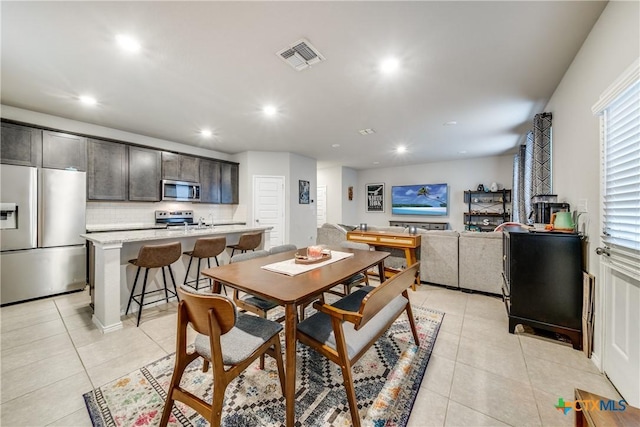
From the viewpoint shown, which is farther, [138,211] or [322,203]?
[322,203]

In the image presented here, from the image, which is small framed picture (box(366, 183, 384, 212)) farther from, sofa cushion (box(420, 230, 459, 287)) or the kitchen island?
the kitchen island

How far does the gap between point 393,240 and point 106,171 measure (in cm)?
478

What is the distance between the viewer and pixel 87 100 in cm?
305

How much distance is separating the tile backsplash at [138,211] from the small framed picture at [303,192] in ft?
4.55

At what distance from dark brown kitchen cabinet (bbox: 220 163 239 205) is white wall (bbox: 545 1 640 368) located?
5668mm

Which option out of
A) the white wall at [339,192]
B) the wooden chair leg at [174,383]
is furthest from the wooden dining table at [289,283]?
the white wall at [339,192]

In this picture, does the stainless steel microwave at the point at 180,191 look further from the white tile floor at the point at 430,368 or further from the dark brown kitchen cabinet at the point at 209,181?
the white tile floor at the point at 430,368

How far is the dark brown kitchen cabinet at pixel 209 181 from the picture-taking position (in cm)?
521

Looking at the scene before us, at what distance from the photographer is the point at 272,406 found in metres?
1.50

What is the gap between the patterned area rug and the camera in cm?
142

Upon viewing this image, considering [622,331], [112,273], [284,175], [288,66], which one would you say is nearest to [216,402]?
[112,273]

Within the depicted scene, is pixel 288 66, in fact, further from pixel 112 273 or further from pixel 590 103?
pixel 112 273

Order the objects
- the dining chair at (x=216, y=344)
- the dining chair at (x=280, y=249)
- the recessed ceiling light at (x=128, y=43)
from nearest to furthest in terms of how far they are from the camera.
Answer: the dining chair at (x=216, y=344)
the recessed ceiling light at (x=128, y=43)
the dining chair at (x=280, y=249)

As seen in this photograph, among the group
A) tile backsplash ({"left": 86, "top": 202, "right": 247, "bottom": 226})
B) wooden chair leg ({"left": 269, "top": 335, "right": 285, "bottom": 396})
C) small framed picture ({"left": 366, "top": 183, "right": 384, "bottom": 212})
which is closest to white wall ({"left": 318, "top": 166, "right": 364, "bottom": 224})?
small framed picture ({"left": 366, "top": 183, "right": 384, "bottom": 212})
